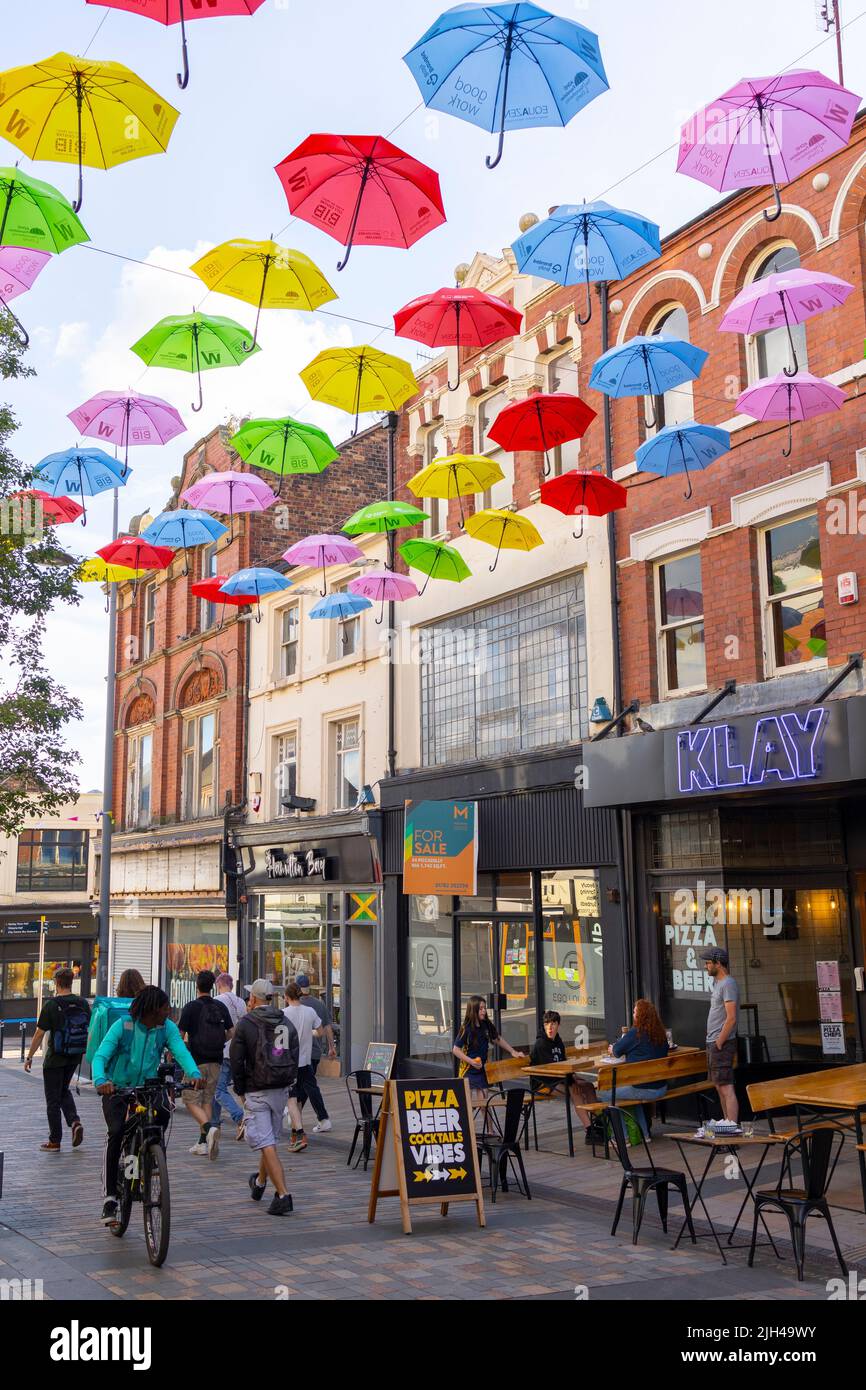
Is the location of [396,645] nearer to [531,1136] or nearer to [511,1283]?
[531,1136]

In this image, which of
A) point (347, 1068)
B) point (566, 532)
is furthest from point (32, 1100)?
point (566, 532)

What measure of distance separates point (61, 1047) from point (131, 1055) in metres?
4.50

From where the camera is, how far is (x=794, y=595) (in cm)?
1380

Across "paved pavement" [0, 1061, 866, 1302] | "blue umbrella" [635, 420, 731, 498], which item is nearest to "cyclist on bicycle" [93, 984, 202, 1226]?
"paved pavement" [0, 1061, 866, 1302]

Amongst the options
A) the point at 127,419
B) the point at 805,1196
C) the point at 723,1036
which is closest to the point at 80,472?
the point at 127,419

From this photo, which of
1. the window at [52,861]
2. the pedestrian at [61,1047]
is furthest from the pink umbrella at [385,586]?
the window at [52,861]

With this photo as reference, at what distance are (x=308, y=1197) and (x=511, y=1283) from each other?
3.60 m

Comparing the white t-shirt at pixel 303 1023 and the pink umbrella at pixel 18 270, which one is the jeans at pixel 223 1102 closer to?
the white t-shirt at pixel 303 1023

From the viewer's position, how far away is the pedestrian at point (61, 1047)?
13188mm

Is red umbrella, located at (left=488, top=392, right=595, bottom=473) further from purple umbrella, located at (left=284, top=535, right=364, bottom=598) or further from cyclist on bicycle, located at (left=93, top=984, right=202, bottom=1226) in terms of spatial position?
cyclist on bicycle, located at (left=93, top=984, right=202, bottom=1226)

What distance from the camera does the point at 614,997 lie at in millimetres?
15242

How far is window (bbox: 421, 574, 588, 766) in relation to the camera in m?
17.0

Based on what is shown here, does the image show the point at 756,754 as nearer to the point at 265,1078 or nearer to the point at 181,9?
the point at 265,1078

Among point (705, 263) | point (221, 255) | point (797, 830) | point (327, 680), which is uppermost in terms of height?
point (705, 263)
